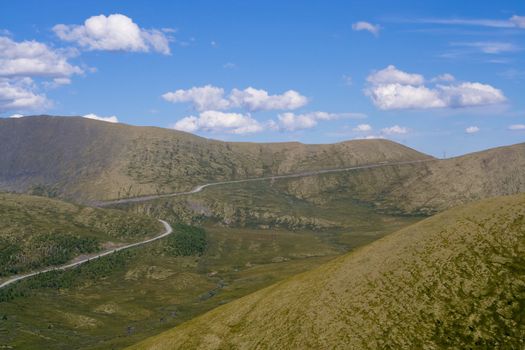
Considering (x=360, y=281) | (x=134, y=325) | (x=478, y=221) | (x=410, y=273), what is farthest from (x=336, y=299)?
(x=134, y=325)

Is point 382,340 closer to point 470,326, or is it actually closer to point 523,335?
point 470,326

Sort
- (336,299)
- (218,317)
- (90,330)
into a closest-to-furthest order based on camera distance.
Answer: (336,299) < (218,317) < (90,330)

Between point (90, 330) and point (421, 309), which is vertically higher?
point (421, 309)

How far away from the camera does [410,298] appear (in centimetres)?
6594

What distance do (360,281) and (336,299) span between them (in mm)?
5073

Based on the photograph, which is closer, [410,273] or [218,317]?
[410,273]

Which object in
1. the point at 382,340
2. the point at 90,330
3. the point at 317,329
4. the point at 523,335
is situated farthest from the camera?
the point at 90,330

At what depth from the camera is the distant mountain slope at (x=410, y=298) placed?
194 ft

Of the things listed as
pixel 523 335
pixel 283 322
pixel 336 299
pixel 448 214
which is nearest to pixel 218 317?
pixel 283 322

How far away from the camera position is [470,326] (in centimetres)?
5812

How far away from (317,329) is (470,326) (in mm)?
20842

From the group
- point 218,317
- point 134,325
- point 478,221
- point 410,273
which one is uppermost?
point 478,221

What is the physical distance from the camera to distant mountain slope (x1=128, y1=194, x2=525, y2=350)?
59156 mm

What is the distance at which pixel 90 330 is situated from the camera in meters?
190
